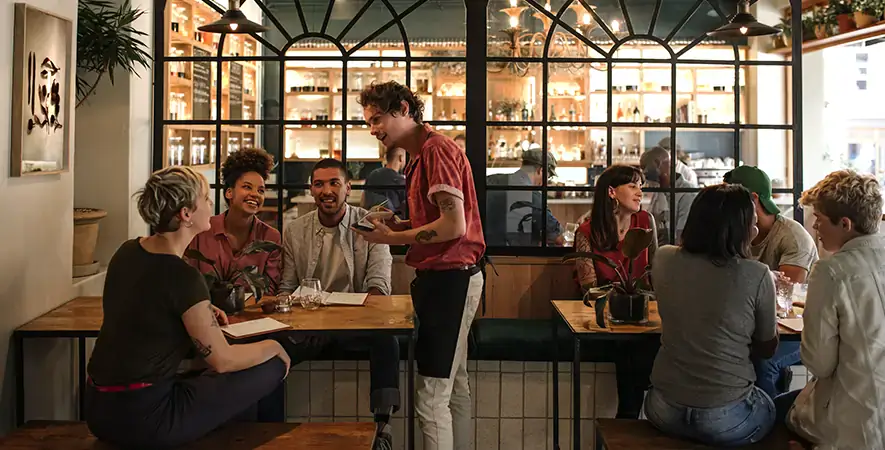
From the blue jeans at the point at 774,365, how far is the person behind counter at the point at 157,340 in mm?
2044

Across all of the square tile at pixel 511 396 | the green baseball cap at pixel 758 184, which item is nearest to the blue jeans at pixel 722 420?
the square tile at pixel 511 396

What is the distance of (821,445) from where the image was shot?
2.36 metres

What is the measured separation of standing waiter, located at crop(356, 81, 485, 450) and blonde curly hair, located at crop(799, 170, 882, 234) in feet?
3.93

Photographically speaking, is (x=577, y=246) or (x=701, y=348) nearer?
(x=701, y=348)

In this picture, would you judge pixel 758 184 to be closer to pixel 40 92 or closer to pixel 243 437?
pixel 243 437

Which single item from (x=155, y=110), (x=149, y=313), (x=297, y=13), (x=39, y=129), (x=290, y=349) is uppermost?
(x=297, y=13)

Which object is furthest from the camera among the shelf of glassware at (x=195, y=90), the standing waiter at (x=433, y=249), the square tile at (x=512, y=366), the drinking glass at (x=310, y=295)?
the shelf of glassware at (x=195, y=90)

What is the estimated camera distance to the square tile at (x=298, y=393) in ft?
11.8

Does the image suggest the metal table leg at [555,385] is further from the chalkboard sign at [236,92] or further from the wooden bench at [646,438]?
the chalkboard sign at [236,92]

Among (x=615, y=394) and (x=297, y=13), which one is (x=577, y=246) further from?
(x=297, y=13)

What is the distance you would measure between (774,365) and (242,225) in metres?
2.32

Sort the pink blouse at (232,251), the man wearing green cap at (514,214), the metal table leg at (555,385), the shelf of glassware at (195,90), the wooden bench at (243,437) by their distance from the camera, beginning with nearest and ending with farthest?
1. the wooden bench at (243,437)
2. the pink blouse at (232,251)
3. the metal table leg at (555,385)
4. the man wearing green cap at (514,214)
5. the shelf of glassware at (195,90)

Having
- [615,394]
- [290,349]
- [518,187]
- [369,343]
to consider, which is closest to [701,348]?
[615,394]

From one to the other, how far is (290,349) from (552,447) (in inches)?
51.5
